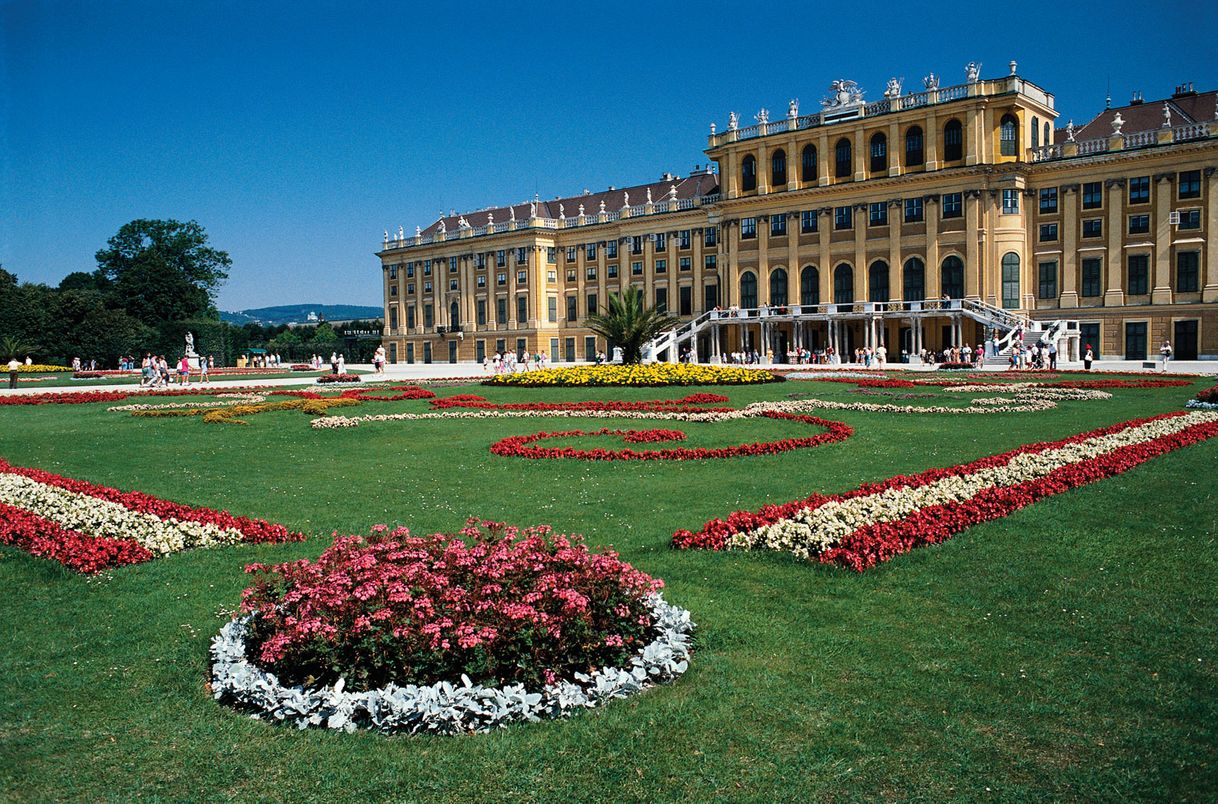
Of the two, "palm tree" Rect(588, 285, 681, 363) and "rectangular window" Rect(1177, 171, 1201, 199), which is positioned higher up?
"rectangular window" Rect(1177, 171, 1201, 199)

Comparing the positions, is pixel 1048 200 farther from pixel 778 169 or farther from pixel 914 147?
pixel 778 169

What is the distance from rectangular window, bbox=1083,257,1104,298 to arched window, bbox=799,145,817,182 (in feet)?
64.3

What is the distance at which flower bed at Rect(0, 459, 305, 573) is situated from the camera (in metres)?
8.99

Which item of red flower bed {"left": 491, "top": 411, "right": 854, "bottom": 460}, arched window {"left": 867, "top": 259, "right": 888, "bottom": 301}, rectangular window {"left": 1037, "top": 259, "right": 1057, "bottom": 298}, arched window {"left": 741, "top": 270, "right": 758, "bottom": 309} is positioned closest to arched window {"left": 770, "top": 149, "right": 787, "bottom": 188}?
arched window {"left": 741, "top": 270, "right": 758, "bottom": 309}

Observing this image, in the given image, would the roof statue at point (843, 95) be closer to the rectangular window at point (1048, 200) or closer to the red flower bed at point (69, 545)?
the rectangular window at point (1048, 200)

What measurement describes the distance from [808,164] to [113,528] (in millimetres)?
64119

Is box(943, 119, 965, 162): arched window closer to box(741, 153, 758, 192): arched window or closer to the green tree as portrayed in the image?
box(741, 153, 758, 192): arched window

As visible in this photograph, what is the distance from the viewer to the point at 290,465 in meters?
15.2

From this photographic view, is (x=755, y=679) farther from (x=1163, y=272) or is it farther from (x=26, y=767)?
(x=1163, y=272)

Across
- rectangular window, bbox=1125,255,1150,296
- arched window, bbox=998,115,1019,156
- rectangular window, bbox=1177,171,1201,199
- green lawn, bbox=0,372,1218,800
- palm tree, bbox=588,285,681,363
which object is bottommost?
green lawn, bbox=0,372,1218,800

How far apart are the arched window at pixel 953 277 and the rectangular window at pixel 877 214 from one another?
5277 mm

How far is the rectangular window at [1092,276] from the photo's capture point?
2244 inches

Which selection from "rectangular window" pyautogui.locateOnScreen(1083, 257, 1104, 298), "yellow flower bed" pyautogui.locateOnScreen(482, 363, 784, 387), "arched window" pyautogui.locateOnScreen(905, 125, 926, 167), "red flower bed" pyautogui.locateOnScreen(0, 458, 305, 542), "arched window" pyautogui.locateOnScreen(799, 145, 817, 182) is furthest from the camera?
"arched window" pyautogui.locateOnScreen(799, 145, 817, 182)

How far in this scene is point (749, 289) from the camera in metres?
71.0
